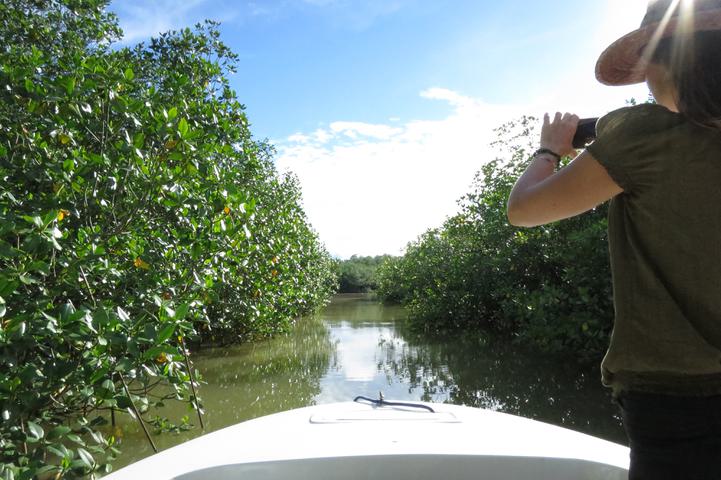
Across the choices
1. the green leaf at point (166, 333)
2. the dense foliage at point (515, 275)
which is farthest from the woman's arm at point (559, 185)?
the dense foliage at point (515, 275)

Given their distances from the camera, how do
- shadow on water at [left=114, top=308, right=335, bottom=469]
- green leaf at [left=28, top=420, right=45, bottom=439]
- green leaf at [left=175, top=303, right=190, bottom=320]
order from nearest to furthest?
green leaf at [left=28, top=420, right=45, bottom=439], green leaf at [left=175, top=303, right=190, bottom=320], shadow on water at [left=114, top=308, right=335, bottom=469]

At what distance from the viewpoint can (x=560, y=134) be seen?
1164mm

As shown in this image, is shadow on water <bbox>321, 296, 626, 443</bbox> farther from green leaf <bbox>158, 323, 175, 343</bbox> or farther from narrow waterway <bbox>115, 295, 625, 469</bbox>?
green leaf <bbox>158, 323, 175, 343</bbox>

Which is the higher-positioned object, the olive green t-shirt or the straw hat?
the straw hat

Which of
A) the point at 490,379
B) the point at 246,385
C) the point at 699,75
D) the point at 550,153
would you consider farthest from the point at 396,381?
the point at 699,75

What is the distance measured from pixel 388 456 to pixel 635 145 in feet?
4.25

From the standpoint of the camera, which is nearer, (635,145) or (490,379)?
(635,145)

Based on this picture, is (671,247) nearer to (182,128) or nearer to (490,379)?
(182,128)

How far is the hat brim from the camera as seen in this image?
2.99ft

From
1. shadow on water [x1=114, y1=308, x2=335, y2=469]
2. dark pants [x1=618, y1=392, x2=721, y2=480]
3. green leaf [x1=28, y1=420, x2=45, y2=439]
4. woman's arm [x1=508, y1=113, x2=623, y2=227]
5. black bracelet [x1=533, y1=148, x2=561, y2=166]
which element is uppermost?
black bracelet [x1=533, y1=148, x2=561, y2=166]

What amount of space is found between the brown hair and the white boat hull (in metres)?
1.24

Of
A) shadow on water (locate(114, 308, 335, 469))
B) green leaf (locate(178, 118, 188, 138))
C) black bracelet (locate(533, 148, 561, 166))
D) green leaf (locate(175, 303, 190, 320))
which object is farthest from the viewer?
shadow on water (locate(114, 308, 335, 469))

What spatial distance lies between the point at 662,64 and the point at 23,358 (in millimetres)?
3473

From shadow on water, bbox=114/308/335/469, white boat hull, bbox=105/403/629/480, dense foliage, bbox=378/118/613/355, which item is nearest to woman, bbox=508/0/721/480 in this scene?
white boat hull, bbox=105/403/629/480
